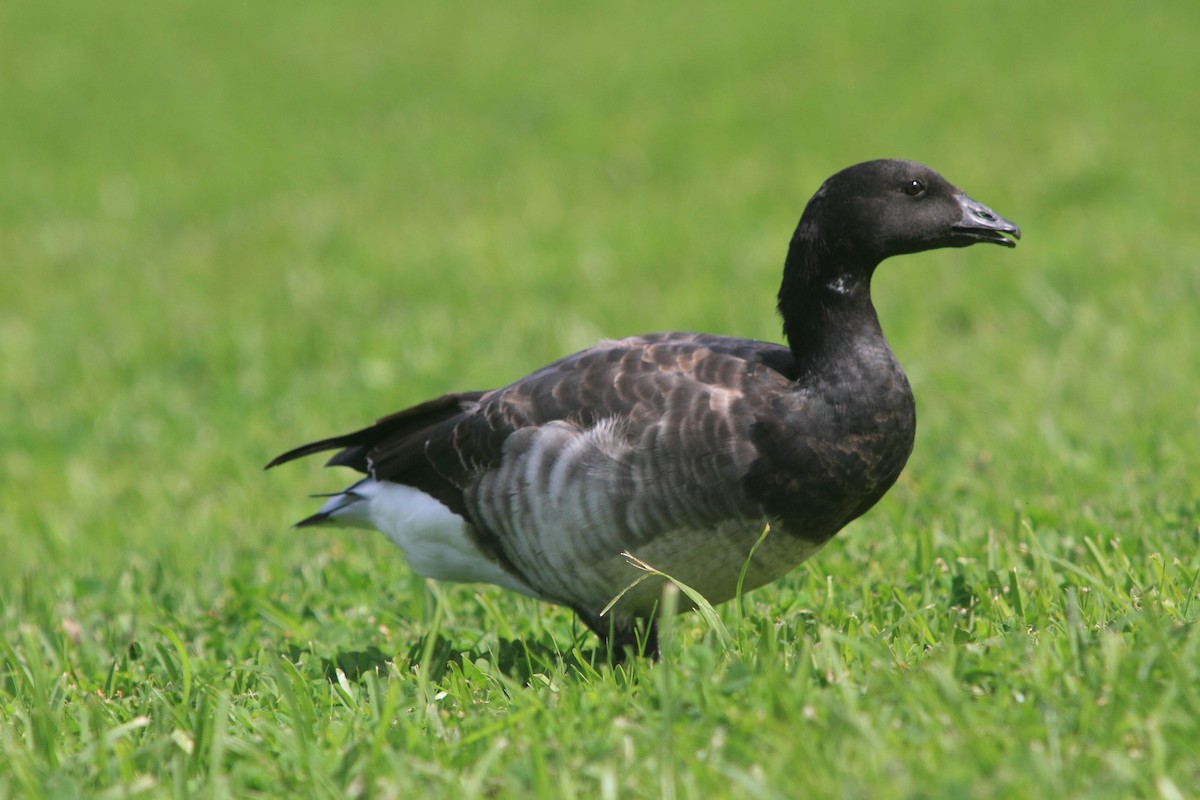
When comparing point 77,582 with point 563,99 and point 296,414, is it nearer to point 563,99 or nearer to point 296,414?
point 296,414

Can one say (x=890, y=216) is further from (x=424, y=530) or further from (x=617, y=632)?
(x=424, y=530)

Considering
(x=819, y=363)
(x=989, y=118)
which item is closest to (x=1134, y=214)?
(x=989, y=118)

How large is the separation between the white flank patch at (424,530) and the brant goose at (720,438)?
0.21ft

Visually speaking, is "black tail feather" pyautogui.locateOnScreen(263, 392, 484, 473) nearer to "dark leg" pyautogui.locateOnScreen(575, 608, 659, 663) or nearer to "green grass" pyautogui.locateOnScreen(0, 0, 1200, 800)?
"green grass" pyautogui.locateOnScreen(0, 0, 1200, 800)

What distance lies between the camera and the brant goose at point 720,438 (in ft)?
14.4

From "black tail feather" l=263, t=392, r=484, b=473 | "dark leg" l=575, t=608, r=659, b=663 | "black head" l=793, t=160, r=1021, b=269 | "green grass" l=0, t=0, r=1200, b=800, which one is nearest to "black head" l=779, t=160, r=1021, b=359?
"black head" l=793, t=160, r=1021, b=269

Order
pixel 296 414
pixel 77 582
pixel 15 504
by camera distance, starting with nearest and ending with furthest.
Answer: pixel 77 582 < pixel 15 504 < pixel 296 414

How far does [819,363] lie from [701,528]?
0.66 m

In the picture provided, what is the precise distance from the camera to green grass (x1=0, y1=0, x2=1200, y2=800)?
3342mm

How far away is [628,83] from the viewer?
19.4m

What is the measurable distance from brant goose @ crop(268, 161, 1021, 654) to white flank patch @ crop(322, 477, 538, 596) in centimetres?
6

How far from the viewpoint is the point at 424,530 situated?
5223mm

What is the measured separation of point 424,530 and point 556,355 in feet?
15.7

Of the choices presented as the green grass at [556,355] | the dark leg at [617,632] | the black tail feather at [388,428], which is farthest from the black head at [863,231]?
the black tail feather at [388,428]
